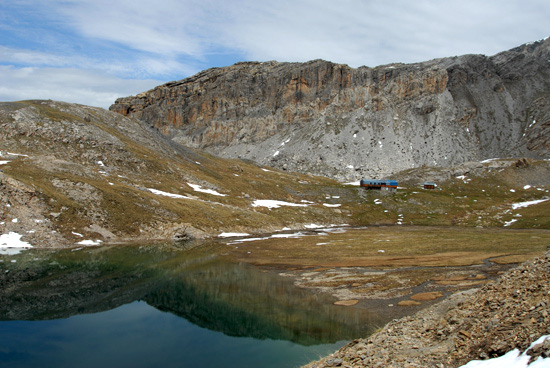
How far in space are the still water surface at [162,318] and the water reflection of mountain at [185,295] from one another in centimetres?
9

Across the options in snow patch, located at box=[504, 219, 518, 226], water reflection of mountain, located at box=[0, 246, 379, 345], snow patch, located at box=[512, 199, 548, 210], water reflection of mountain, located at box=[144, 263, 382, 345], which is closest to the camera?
water reflection of mountain, located at box=[144, 263, 382, 345]

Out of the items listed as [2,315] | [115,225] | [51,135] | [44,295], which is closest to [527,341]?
[2,315]

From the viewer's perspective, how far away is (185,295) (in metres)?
36.6

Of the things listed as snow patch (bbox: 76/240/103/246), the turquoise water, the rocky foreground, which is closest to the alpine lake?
the turquoise water

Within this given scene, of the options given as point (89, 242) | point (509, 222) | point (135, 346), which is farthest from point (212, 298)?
point (509, 222)

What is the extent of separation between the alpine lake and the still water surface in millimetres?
86

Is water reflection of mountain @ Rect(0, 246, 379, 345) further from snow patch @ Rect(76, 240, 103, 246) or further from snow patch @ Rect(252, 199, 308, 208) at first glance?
snow patch @ Rect(252, 199, 308, 208)

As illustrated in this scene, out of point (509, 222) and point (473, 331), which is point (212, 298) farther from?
point (509, 222)

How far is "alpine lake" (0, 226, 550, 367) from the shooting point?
24.0 metres

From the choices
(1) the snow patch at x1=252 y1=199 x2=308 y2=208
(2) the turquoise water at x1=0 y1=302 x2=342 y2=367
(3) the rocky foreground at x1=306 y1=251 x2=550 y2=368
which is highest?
(1) the snow patch at x1=252 y1=199 x2=308 y2=208

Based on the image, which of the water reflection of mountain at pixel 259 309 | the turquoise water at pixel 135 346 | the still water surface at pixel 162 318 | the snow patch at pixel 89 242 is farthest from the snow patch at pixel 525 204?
the turquoise water at pixel 135 346

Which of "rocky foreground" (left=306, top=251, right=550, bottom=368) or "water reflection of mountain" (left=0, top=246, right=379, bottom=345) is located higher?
"rocky foreground" (left=306, top=251, right=550, bottom=368)

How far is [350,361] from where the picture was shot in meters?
18.0

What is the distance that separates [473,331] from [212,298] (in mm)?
23563
